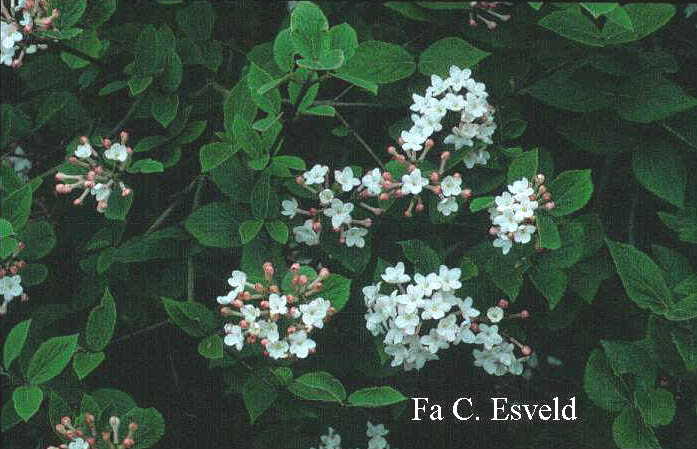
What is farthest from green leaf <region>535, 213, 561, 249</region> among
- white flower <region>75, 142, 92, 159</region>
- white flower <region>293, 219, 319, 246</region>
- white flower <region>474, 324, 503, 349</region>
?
white flower <region>75, 142, 92, 159</region>

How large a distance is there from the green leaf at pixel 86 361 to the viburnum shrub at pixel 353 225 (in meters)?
0.01

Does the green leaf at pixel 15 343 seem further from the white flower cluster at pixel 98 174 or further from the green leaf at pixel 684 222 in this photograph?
the green leaf at pixel 684 222

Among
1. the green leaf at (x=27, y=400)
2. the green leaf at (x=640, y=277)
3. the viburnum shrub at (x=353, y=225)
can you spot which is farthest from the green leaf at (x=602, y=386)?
the green leaf at (x=27, y=400)

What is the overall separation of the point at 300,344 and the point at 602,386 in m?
0.64

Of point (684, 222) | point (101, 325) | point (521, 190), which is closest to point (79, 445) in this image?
point (101, 325)

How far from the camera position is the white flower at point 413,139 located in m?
1.84

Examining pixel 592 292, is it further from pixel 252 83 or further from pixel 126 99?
pixel 126 99

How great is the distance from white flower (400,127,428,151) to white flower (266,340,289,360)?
0.48 m

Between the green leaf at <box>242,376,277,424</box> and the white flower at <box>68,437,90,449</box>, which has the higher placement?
the green leaf at <box>242,376,277,424</box>

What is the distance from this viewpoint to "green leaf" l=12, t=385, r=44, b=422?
1795 mm

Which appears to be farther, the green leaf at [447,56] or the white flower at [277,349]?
the green leaf at [447,56]

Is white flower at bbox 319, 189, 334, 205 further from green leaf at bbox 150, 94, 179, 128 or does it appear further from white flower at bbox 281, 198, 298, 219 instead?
green leaf at bbox 150, 94, 179, 128

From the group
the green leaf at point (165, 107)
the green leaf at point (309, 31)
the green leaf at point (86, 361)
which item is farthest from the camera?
the green leaf at point (165, 107)

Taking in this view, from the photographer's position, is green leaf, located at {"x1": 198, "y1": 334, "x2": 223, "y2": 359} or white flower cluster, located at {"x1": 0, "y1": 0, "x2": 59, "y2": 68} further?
white flower cluster, located at {"x1": 0, "y1": 0, "x2": 59, "y2": 68}
